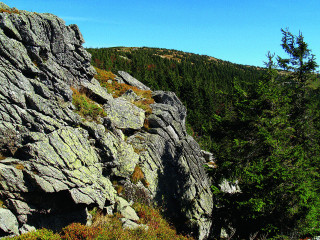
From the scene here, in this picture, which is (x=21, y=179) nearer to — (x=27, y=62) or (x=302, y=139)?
(x=27, y=62)

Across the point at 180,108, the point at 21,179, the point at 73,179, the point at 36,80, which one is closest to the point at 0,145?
the point at 21,179

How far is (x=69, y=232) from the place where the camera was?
22.1ft

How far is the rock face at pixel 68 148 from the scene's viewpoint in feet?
24.5

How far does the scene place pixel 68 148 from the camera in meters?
8.68

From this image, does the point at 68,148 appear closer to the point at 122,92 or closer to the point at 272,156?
the point at 272,156

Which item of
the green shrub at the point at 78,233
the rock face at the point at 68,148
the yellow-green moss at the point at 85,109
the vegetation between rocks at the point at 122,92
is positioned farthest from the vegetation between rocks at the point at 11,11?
the green shrub at the point at 78,233

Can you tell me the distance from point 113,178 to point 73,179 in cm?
267

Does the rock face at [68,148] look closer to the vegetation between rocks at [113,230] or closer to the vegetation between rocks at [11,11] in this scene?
the vegetation between rocks at [11,11]

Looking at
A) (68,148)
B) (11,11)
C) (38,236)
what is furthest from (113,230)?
(11,11)

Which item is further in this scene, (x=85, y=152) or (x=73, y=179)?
(x=85, y=152)

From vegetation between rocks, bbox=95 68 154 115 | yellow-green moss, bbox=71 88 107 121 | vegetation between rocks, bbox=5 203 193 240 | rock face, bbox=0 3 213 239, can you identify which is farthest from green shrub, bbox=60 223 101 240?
vegetation between rocks, bbox=95 68 154 115

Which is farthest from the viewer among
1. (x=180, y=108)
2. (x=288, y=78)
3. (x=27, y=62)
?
(x=180, y=108)

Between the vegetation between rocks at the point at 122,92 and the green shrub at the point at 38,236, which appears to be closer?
the green shrub at the point at 38,236

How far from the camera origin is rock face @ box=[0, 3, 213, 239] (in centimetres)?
748
